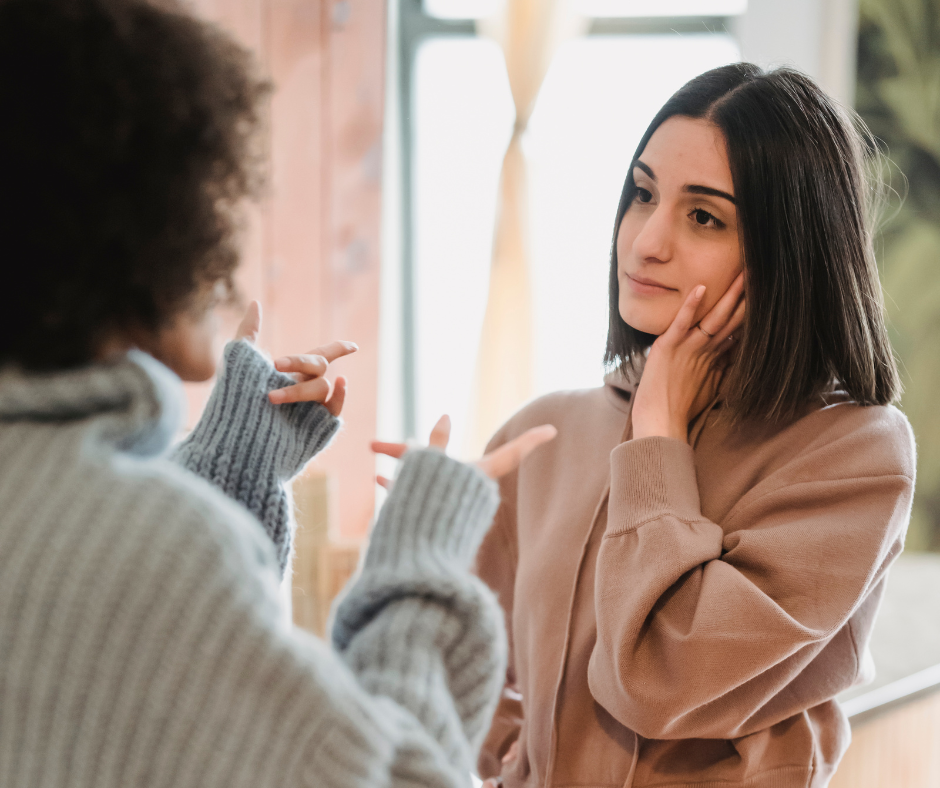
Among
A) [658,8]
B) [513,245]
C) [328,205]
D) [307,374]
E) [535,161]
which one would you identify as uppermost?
[658,8]

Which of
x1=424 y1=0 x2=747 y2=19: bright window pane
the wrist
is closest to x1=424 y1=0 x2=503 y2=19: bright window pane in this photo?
x1=424 y1=0 x2=747 y2=19: bright window pane

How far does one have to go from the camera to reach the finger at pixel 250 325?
3.03 ft

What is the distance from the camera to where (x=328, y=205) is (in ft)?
6.91

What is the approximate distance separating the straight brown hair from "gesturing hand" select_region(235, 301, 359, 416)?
1.52 feet

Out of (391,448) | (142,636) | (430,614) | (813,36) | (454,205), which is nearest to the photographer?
(142,636)

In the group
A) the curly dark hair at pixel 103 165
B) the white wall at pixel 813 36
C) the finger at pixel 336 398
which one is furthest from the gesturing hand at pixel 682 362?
the white wall at pixel 813 36

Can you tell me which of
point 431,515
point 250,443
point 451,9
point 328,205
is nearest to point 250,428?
point 250,443

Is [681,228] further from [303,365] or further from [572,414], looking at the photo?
[303,365]

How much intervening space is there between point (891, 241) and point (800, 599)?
62.8 inches

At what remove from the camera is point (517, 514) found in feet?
3.75

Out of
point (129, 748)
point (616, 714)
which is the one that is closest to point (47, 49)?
point (129, 748)

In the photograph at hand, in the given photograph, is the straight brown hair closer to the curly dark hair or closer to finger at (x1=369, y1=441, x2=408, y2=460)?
finger at (x1=369, y1=441, x2=408, y2=460)

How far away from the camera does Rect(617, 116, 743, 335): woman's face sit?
0.93m

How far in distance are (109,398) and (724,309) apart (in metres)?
0.70
